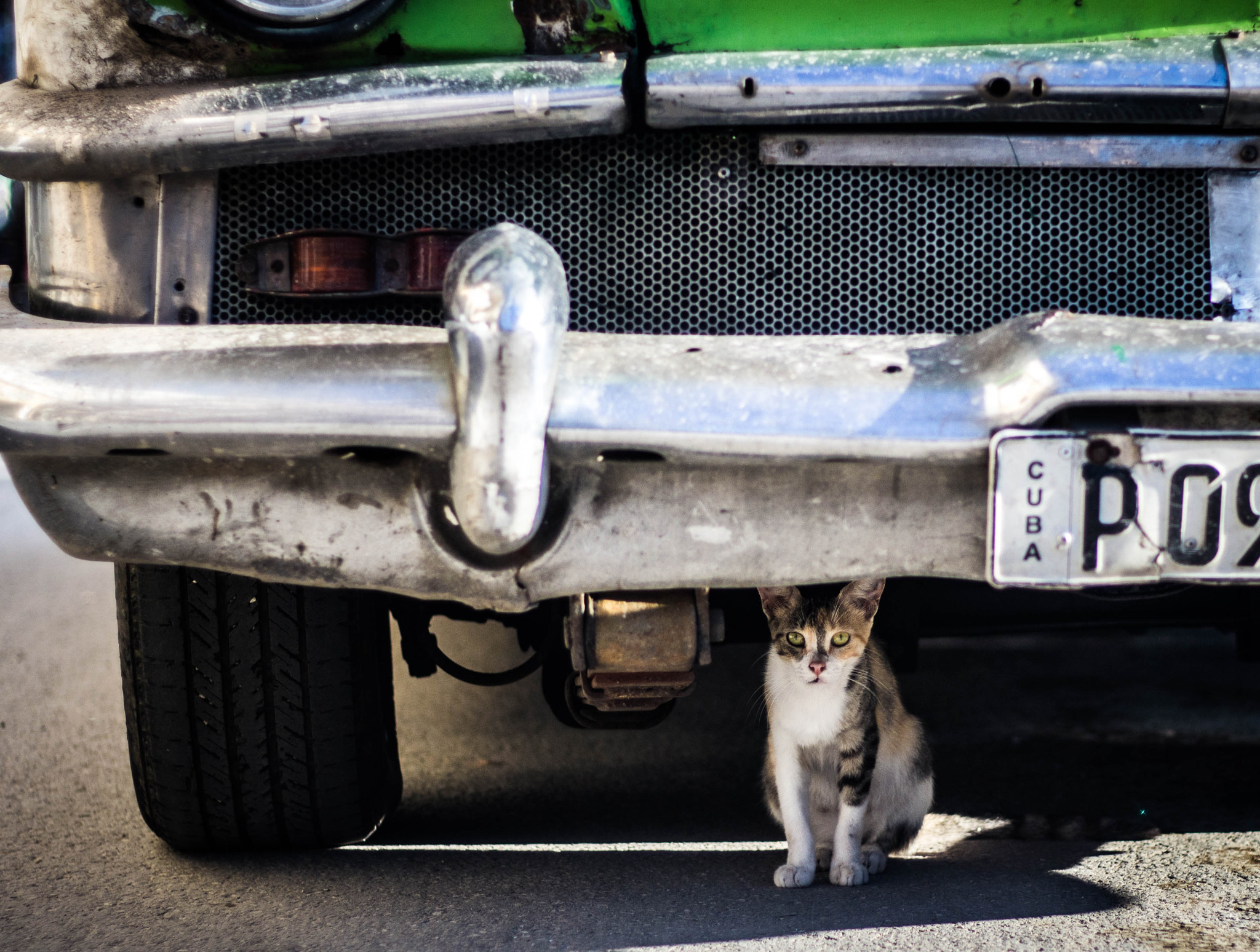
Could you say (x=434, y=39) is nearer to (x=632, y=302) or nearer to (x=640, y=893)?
(x=632, y=302)

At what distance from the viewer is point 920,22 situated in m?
1.77

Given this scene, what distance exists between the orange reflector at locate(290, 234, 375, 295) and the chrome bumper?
8.3 inches

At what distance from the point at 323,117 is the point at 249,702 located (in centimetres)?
108

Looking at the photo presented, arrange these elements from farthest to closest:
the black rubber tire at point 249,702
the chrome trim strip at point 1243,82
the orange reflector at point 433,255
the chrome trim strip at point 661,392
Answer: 1. the black rubber tire at point 249,702
2. the orange reflector at point 433,255
3. the chrome trim strip at point 1243,82
4. the chrome trim strip at point 661,392

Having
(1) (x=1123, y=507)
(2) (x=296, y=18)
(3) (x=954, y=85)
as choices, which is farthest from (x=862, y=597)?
(2) (x=296, y=18)

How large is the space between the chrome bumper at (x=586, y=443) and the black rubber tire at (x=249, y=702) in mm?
530

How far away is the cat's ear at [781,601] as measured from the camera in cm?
246

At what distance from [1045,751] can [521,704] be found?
1564 millimetres

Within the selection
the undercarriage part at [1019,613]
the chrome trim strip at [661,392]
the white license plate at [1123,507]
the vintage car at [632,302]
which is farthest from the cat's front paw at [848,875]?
the chrome trim strip at [661,392]

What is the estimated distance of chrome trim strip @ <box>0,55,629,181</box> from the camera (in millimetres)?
1705

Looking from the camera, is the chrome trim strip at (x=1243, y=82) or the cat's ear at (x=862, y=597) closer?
the chrome trim strip at (x=1243, y=82)

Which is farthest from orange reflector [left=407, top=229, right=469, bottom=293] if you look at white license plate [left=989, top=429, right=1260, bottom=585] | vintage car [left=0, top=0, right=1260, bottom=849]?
white license plate [left=989, top=429, right=1260, bottom=585]

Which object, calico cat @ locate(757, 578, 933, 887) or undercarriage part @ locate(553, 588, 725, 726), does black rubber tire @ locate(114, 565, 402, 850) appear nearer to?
undercarriage part @ locate(553, 588, 725, 726)

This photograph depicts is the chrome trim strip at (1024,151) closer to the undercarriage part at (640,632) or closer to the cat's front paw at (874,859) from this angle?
the undercarriage part at (640,632)
